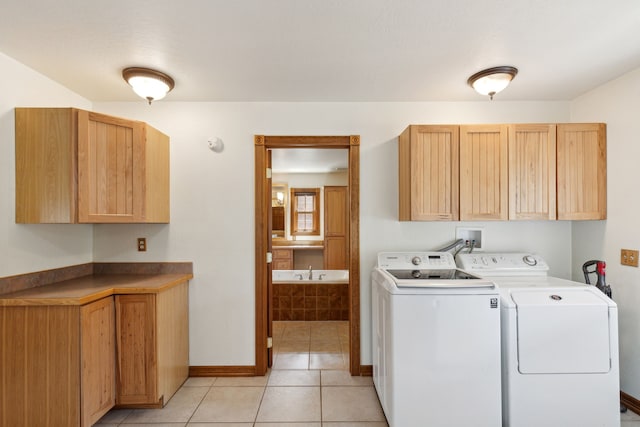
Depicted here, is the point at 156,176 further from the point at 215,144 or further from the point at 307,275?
the point at 307,275

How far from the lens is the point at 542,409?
1.91m

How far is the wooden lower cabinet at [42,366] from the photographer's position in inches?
71.9

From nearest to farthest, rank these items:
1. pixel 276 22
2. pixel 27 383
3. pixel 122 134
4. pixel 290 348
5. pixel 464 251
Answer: pixel 276 22
pixel 27 383
pixel 122 134
pixel 464 251
pixel 290 348

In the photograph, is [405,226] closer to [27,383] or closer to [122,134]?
[122,134]

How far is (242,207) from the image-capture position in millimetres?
2764

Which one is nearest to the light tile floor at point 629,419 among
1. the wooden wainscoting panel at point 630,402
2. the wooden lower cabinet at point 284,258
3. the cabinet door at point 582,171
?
the wooden wainscoting panel at point 630,402

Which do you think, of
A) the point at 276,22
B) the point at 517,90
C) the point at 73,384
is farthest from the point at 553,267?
the point at 73,384

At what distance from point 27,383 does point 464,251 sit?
3.09 metres

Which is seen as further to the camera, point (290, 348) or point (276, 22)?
point (290, 348)

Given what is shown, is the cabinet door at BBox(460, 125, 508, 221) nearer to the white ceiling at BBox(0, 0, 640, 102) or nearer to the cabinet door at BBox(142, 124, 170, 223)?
the white ceiling at BBox(0, 0, 640, 102)

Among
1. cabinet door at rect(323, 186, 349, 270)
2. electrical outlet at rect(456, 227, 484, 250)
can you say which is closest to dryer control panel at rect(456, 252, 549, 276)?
electrical outlet at rect(456, 227, 484, 250)

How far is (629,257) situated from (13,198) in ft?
13.5

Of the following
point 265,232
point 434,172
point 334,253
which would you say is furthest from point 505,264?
point 334,253

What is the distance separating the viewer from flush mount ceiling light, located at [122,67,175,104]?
2160 millimetres
